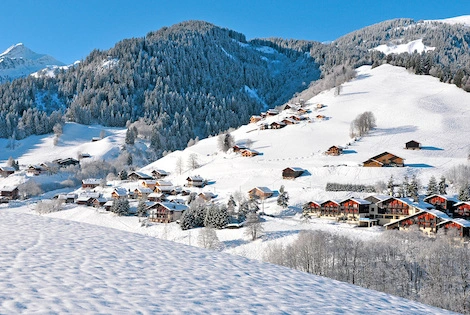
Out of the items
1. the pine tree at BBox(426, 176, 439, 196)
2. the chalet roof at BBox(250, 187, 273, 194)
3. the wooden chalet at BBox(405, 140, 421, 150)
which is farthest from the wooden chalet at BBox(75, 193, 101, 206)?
the wooden chalet at BBox(405, 140, 421, 150)

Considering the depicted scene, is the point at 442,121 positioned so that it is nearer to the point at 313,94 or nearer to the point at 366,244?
the point at 313,94

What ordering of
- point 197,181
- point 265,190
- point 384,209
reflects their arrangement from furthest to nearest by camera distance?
point 197,181 → point 265,190 → point 384,209

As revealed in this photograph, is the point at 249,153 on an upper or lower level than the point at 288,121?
lower

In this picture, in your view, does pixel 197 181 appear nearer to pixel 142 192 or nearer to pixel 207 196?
pixel 207 196

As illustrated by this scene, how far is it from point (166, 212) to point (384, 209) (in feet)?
92.5

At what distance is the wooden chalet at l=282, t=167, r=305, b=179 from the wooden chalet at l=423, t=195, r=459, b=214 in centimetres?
2085

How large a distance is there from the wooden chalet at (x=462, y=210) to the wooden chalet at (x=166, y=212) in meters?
34.5

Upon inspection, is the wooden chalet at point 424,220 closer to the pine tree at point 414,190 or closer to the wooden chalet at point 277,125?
the pine tree at point 414,190

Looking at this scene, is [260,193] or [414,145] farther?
[414,145]

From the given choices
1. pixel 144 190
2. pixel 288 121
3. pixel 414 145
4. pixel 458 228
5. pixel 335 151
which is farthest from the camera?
→ pixel 288 121

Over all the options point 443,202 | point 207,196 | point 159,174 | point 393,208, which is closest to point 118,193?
point 207,196

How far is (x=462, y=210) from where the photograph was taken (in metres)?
47.4

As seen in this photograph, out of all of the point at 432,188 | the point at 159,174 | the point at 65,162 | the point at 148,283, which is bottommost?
the point at 148,283

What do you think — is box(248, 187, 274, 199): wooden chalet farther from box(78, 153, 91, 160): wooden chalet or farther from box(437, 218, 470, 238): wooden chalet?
box(78, 153, 91, 160): wooden chalet
